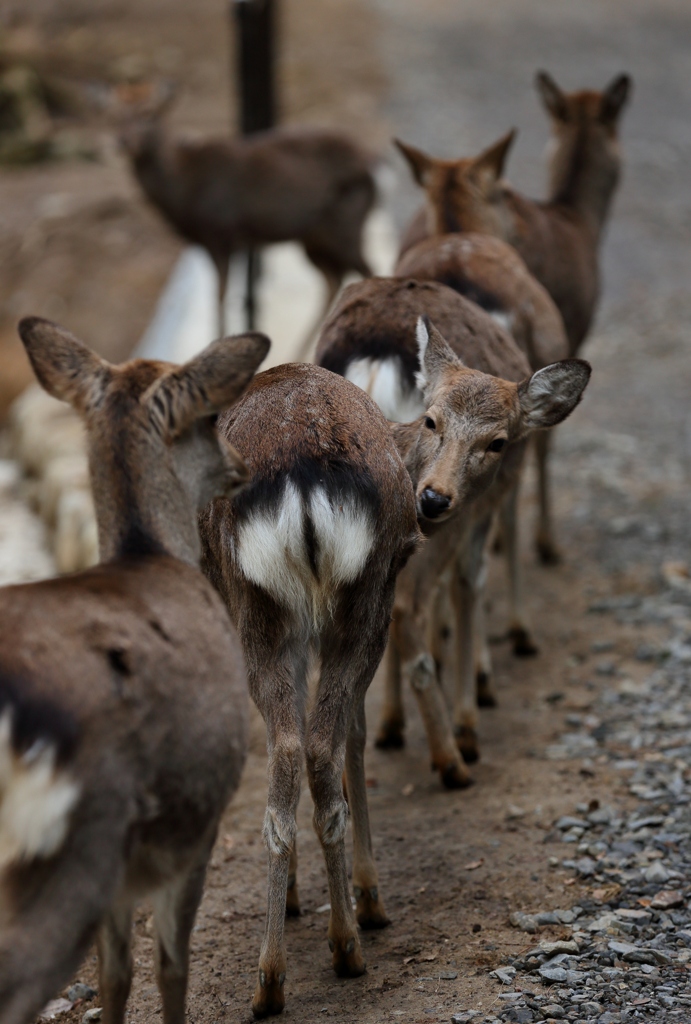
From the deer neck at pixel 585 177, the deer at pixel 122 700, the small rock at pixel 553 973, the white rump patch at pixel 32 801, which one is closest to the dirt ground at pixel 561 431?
the small rock at pixel 553 973

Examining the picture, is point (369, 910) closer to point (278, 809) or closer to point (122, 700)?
point (278, 809)

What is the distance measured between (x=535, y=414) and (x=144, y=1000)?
219 centimetres

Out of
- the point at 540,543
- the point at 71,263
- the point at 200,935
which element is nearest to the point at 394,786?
the point at 200,935

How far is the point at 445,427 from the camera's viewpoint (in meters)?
4.16

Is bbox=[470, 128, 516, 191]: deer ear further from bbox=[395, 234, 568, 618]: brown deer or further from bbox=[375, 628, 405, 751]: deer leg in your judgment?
bbox=[375, 628, 405, 751]: deer leg

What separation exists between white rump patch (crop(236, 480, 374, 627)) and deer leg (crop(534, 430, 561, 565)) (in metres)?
3.56

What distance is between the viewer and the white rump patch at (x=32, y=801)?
7.66 ft

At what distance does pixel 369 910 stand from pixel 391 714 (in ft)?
4.59

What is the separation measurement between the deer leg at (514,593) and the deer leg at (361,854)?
236cm

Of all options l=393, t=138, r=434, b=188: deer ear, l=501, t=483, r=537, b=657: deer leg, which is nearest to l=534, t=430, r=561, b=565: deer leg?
l=501, t=483, r=537, b=657: deer leg

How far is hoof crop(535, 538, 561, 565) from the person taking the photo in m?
7.14

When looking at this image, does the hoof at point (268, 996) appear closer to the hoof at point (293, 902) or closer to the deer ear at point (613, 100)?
the hoof at point (293, 902)

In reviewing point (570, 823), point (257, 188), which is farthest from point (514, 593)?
point (257, 188)

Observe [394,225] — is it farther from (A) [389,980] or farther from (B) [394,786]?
(A) [389,980]
